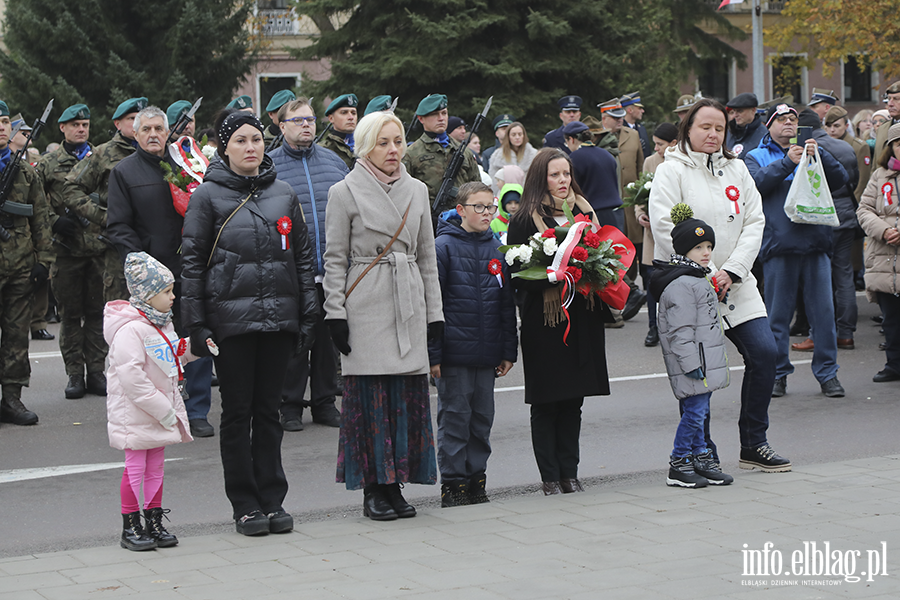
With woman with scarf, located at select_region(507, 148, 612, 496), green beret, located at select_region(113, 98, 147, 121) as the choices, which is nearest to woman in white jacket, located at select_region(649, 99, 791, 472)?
woman with scarf, located at select_region(507, 148, 612, 496)

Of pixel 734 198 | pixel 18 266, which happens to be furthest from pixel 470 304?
pixel 18 266

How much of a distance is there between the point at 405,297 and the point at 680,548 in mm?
1853

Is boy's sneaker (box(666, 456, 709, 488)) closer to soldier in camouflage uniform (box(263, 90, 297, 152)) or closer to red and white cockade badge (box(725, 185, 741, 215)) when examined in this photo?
red and white cockade badge (box(725, 185, 741, 215))

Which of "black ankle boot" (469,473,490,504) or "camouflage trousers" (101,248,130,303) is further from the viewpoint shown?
"camouflage trousers" (101,248,130,303)

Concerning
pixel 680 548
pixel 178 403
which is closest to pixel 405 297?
pixel 178 403

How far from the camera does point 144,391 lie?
222 inches

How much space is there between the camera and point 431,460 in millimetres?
6258

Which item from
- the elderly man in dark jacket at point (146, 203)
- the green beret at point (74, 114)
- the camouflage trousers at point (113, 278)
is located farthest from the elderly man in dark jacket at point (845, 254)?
the green beret at point (74, 114)

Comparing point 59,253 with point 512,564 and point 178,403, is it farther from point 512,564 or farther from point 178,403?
point 512,564

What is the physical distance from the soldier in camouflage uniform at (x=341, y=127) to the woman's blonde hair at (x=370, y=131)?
11.3ft

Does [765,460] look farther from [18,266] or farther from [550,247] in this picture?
Answer: [18,266]

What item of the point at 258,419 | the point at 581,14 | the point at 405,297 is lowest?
the point at 258,419

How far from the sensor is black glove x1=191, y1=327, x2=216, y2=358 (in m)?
5.84

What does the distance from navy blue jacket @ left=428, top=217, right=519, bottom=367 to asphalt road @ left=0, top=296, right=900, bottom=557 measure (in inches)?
38.0
